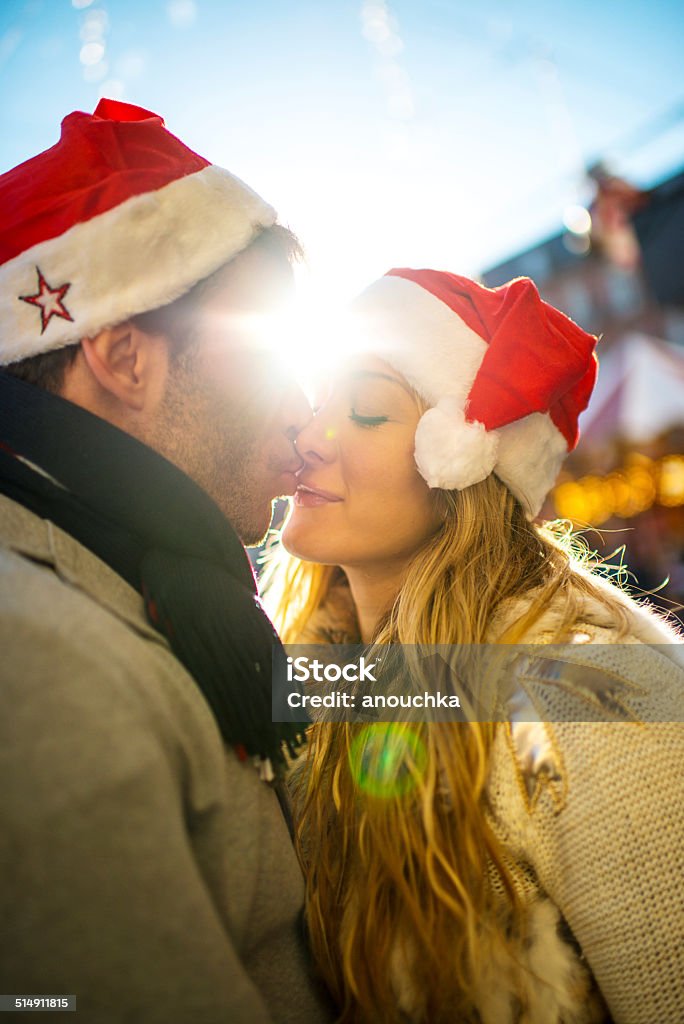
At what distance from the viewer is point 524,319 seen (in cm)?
219

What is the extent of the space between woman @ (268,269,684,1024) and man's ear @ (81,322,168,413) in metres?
0.81

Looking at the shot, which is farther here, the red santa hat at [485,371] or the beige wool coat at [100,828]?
the red santa hat at [485,371]

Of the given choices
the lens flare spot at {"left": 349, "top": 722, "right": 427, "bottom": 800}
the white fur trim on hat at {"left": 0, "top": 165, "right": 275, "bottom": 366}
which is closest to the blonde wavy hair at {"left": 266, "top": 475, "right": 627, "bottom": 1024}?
the lens flare spot at {"left": 349, "top": 722, "right": 427, "bottom": 800}

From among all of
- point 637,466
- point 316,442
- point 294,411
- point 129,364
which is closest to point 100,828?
point 129,364

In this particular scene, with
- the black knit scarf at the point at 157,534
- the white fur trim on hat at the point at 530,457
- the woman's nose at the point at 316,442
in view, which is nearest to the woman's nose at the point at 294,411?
the woman's nose at the point at 316,442

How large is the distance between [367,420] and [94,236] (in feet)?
3.67

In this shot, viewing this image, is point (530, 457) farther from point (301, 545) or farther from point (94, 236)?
point (94, 236)

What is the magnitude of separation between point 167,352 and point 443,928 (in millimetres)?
1583

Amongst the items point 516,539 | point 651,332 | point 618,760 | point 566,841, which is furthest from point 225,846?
point 651,332

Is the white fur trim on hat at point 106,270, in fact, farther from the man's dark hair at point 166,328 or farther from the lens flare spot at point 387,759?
the lens flare spot at point 387,759

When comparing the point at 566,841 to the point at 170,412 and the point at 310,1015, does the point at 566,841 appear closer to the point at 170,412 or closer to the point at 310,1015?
the point at 310,1015

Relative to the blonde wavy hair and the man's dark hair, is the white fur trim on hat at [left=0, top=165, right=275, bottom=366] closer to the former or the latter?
the man's dark hair

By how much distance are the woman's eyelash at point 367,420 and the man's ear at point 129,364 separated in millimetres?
855

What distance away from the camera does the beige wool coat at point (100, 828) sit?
2.74 feet
